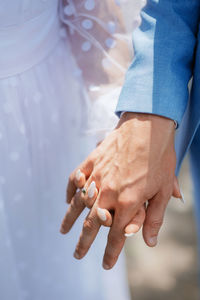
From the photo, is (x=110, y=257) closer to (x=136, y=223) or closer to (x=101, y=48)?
(x=136, y=223)

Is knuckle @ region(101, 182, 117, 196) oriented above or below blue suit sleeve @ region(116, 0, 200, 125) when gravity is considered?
below

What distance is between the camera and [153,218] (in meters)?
0.90

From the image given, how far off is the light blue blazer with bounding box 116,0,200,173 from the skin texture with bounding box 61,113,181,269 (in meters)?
0.03

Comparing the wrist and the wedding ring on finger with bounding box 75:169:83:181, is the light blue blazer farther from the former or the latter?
the wedding ring on finger with bounding box 75:169:83:181

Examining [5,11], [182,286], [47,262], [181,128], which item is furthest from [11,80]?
[182,286]

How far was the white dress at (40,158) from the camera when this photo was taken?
1.02 metres

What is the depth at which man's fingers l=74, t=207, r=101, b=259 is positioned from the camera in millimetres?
891

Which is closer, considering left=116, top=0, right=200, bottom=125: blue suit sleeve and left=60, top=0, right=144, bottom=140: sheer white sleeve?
left=116, top=0, right=200, bottom=125: blue suit sleeve

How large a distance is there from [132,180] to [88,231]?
0.50 ft

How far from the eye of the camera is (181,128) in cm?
104

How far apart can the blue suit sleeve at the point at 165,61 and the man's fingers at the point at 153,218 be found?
183mm

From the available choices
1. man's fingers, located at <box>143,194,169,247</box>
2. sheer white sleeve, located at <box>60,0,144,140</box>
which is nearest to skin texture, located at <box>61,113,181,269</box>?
man's fingers, located at <box>143,194,169,247</box>

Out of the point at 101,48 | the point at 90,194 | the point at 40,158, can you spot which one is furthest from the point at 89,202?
the point at 101,48

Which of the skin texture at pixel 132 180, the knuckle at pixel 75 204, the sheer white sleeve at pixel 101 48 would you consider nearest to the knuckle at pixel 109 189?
the skin texture at pixel 132 180
